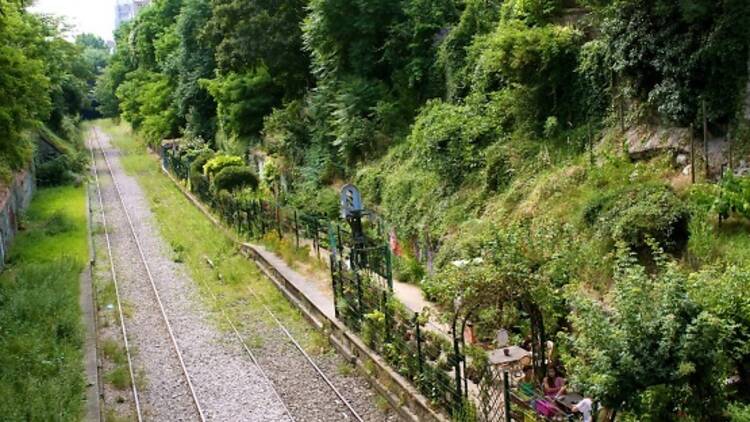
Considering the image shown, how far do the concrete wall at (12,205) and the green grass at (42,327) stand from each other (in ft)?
1.34

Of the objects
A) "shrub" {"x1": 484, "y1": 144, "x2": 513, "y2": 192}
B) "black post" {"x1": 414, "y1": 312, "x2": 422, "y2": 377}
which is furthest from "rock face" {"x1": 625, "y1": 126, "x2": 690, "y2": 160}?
"black post" {"x1": 414, "y1": 312, "x2": 422, "y2": 377}

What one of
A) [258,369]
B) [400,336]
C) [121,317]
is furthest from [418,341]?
[121,317]

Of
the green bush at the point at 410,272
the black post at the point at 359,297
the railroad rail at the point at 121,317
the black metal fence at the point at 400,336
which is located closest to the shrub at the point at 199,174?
the railroad rail at the point at 121,317

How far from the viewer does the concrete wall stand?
26.5 m

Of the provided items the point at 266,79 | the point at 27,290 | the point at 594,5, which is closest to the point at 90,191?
the point at 266,79

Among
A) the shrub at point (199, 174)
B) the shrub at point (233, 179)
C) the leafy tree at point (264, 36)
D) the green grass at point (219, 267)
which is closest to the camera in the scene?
the green grass at point (219, 267)

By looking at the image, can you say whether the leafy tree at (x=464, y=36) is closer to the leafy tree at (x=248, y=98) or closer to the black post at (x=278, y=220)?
the black post at (x=278, y=220)

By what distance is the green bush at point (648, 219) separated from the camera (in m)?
12.9

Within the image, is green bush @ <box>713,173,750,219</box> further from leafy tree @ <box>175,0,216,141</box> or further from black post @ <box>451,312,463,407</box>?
leafy tree @ <box>175,0,216,141</box>

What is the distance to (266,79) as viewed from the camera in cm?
3800

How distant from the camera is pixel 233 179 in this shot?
107ft

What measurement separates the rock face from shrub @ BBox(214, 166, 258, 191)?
19483 mm

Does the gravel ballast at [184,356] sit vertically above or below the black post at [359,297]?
below

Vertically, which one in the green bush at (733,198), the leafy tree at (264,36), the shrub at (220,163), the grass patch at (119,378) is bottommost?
the grass patch at (119,378)
